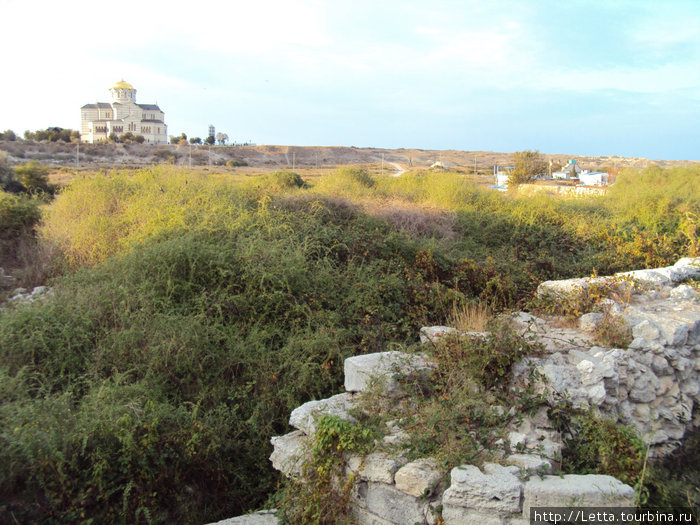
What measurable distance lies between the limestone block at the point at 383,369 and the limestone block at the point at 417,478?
0.94m

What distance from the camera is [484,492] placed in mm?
3018

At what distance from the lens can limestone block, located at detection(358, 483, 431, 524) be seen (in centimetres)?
327

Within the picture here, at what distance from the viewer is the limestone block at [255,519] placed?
365 centimetres

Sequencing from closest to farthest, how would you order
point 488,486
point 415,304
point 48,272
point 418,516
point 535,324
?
1. point 488,486
2. point 418,516
3. point 535,324
4. point 415,304
5. point 48,272

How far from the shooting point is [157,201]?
320 inches

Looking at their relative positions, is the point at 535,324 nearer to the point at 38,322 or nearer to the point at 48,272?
the point at 38,322

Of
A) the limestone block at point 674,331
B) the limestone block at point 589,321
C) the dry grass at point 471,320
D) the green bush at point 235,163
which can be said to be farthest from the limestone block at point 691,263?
the green bush at point 235,163

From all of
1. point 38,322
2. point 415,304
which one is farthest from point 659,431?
point 38,322

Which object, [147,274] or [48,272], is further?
[48,272]

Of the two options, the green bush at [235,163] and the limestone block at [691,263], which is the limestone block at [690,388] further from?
the green bush at [235,163]

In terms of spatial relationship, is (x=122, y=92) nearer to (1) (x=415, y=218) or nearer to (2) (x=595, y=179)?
(2) (x=595, y=179)

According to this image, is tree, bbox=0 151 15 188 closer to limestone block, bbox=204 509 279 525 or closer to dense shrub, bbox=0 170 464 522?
dense shrub, bbox=0 170 464 522

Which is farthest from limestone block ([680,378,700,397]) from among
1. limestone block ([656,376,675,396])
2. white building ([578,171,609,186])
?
white building ([578,171,609,186])

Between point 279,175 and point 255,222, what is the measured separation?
533 centimetres
